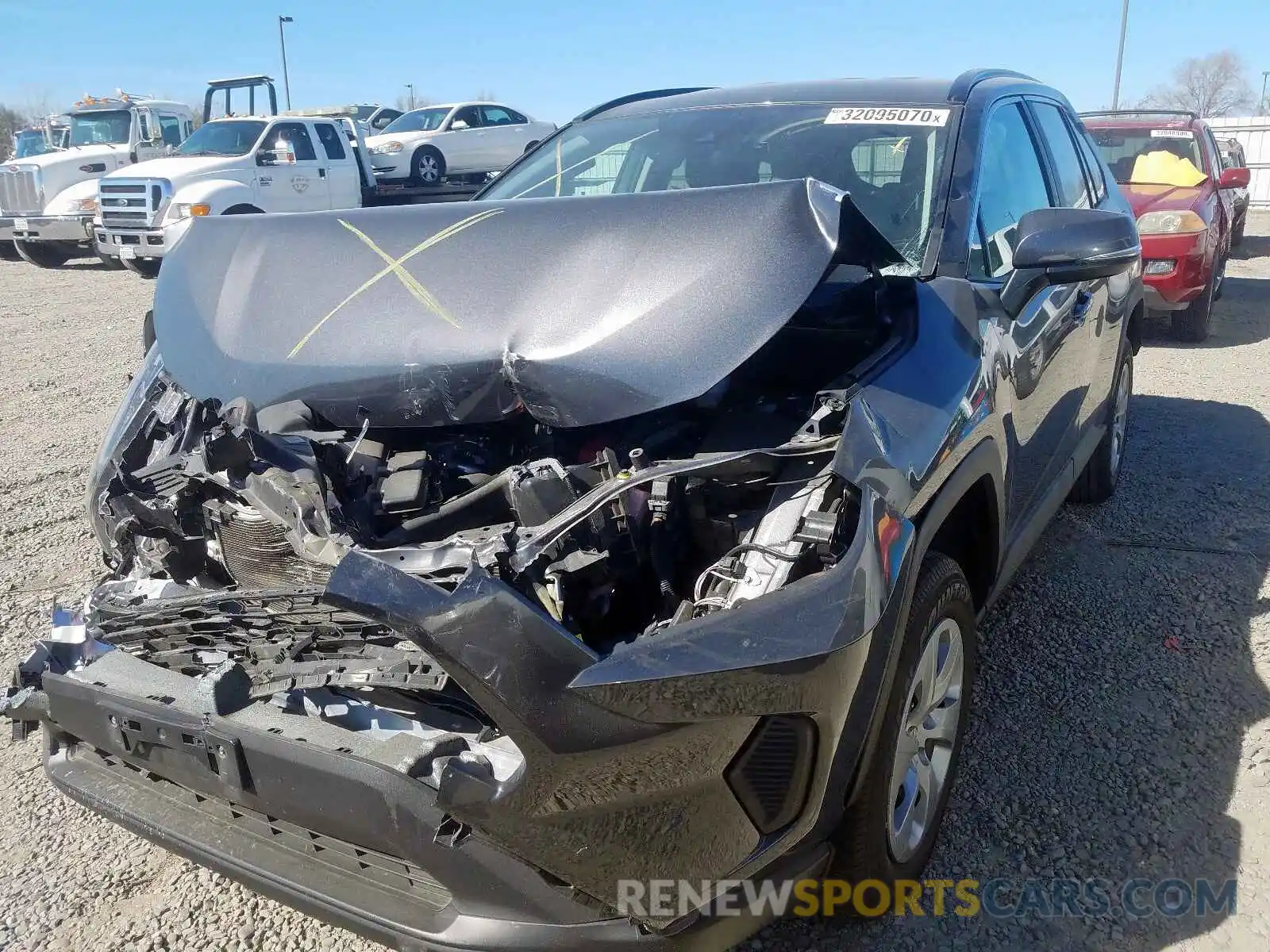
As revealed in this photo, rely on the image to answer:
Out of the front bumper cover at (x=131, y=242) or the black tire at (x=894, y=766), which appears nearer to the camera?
the black tire at (x=894, y=766)

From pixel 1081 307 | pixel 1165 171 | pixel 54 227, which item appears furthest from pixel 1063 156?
pixel 54 227

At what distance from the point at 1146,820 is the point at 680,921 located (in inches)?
60.5

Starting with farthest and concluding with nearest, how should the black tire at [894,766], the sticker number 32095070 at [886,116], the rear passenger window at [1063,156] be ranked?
the rear passenger window at [1063,156]
the sticker number 32095070 at [886,116]
the black tire at [894,766]

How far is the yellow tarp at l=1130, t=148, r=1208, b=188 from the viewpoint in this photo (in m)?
9.31

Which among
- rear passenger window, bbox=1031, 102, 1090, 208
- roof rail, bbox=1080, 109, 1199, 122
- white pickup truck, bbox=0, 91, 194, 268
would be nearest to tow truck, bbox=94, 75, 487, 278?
white pickup truck, bbox=0, 91, 194, 268

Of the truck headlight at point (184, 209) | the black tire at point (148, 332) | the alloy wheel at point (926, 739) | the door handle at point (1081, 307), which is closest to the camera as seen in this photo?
the alloy wheel at point (926, 739)

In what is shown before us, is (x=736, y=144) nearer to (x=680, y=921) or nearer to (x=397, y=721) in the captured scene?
(x=397, y=721)

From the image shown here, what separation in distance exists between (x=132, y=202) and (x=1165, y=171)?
12404 mm

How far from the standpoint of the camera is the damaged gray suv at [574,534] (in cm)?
162

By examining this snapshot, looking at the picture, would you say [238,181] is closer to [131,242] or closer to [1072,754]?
[131,242]

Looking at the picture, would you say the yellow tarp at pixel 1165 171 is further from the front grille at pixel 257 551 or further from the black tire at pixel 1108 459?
the front grille at pixel 257 551

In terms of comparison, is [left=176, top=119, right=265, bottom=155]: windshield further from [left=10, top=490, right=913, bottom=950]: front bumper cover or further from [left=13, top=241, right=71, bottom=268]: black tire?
[left=10, top=490, right=913, bottom=950]: front bumper cover

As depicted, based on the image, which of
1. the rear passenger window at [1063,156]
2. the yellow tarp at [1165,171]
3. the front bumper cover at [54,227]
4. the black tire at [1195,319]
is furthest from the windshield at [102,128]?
the rear passenger window at [1063,156]

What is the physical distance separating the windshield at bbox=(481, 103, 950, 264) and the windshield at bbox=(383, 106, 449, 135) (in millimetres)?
15548
